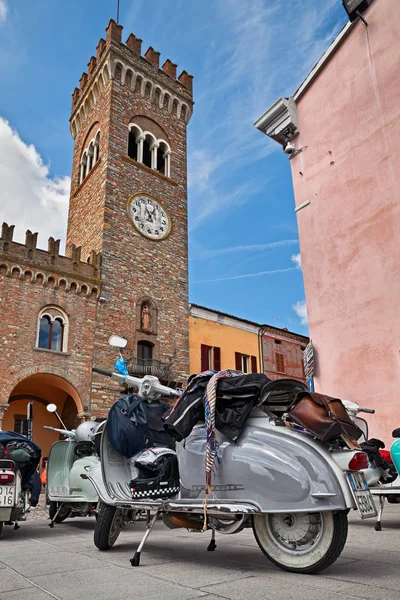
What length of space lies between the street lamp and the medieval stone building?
1150 centimetres

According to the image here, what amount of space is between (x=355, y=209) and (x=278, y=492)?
24.8 ft

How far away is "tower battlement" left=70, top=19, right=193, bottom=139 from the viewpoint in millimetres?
21328

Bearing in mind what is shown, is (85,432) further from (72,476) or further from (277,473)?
(277,473)

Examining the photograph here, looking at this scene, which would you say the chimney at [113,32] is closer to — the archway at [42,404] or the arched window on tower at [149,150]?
the arched window on tower at [149,150]

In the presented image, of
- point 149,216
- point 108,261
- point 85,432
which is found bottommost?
point 85,432

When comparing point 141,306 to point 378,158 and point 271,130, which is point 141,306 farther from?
point 378,158

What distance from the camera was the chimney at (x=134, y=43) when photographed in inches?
879

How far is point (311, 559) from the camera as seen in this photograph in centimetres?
261

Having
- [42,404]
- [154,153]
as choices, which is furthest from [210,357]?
[154,153]

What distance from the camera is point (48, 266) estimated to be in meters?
16.7

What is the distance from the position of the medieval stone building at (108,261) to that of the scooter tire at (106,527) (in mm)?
11743

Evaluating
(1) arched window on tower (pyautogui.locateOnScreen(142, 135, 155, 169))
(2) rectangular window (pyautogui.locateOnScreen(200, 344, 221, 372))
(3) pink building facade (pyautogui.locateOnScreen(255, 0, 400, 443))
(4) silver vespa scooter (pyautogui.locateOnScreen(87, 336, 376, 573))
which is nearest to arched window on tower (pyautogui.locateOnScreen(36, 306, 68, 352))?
(2) rectangular window (pyautogui.locateOnScreen(200, 344, 221, 372))

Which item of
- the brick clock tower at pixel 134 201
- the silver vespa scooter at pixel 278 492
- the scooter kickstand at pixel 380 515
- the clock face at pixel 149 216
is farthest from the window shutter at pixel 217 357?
the silver vespa scooter at pixel 278 492

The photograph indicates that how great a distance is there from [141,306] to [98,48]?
13.4 meters
